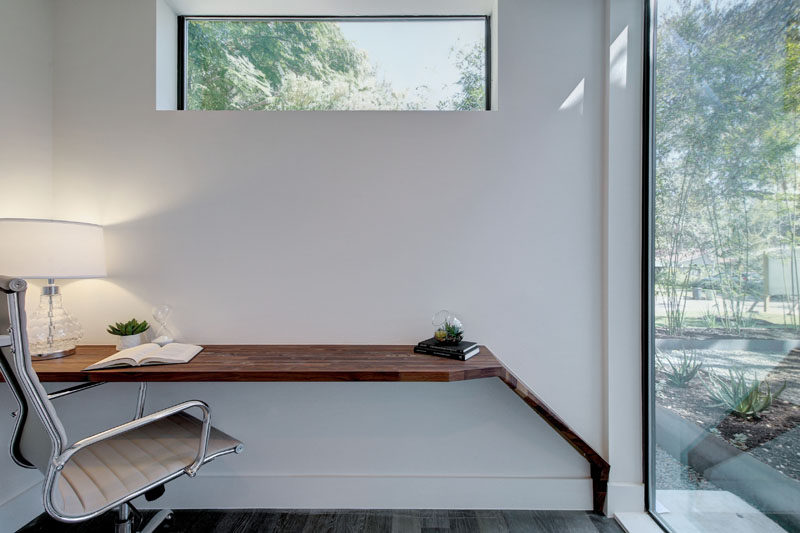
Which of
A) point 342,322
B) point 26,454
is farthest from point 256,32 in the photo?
point 26,454

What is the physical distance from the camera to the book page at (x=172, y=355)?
1.43m

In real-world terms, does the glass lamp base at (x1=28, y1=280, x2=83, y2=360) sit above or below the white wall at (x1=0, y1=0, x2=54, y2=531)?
below

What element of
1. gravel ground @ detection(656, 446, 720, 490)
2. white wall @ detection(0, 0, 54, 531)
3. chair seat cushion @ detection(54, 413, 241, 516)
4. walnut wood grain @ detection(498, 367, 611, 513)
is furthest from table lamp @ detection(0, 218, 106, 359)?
gravel ground @ detection(656, 446, 720, 490)

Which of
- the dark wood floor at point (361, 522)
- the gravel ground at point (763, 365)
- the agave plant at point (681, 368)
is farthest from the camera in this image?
the dark wood floor at point (361, 522)

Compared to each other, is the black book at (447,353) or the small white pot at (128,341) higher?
the small white pot at (128,341)

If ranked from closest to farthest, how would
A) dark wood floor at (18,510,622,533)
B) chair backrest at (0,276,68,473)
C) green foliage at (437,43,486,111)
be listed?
chair backrest at (0,276,68,473) → dark wood floor at (18,510,622,533) → green foliage at (437,43,486,111)

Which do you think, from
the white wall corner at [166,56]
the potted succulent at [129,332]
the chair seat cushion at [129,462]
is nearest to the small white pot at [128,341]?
the potted succulent at [129,332]

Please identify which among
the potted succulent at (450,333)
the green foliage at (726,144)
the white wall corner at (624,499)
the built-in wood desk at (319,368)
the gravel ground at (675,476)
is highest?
the green foliage at (726,144)

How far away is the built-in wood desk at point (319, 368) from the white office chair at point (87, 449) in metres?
0.14

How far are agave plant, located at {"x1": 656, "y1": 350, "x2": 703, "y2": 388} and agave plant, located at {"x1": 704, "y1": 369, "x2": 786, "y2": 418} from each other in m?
0.08

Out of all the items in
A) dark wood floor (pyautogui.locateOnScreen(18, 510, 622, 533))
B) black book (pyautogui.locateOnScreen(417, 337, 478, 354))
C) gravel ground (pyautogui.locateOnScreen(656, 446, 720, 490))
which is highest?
black book (pyautogui.locateOnScreen(417, 337, 478, 354))

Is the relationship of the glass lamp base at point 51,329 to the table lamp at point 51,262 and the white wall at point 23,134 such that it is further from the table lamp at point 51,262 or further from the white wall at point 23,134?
the white wall at point 23,134

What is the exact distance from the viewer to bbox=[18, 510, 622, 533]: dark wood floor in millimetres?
1605

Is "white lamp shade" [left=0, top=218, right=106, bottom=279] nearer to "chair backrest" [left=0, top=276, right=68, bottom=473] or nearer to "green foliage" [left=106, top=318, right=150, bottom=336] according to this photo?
"green foliage" [left=106, top=318, right=150, bottom=336]
